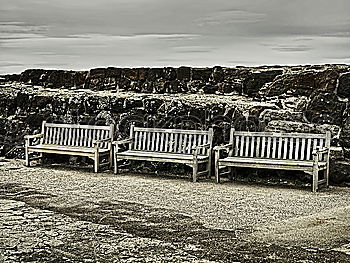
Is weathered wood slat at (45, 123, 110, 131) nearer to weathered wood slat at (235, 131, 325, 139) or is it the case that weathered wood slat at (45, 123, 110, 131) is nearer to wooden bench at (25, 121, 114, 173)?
wooden bench at (25, 121, 114, 173)

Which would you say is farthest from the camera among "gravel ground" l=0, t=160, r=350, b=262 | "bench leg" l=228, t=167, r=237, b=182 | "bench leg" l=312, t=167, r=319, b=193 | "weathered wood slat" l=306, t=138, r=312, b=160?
"bench leg" l=228, t=167, r=237, b=182

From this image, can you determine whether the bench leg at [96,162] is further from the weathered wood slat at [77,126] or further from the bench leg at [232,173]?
the bench leg at [232,173]

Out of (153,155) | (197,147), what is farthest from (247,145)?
(153,155)

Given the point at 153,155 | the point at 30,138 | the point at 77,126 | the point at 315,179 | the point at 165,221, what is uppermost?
the point at 77,126

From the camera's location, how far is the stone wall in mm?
8109

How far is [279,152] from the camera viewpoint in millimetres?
7965

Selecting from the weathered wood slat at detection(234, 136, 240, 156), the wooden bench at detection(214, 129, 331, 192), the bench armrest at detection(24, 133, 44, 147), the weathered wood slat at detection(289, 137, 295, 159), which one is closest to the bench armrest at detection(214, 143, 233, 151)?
the wooden bench at detection(214, 129, 331, 192)

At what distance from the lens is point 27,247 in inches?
191

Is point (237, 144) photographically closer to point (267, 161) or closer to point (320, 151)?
point (267, 161)

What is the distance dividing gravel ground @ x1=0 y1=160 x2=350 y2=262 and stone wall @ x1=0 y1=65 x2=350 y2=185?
3.39ft

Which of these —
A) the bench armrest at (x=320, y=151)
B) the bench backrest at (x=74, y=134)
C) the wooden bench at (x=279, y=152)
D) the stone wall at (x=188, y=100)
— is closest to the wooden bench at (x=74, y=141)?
the bench backrest at (x=74, y=134)

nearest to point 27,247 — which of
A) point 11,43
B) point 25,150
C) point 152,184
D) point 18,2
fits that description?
point 152,184

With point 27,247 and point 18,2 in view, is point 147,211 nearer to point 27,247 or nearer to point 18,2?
point 27,247

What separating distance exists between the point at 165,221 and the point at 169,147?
2.93m
